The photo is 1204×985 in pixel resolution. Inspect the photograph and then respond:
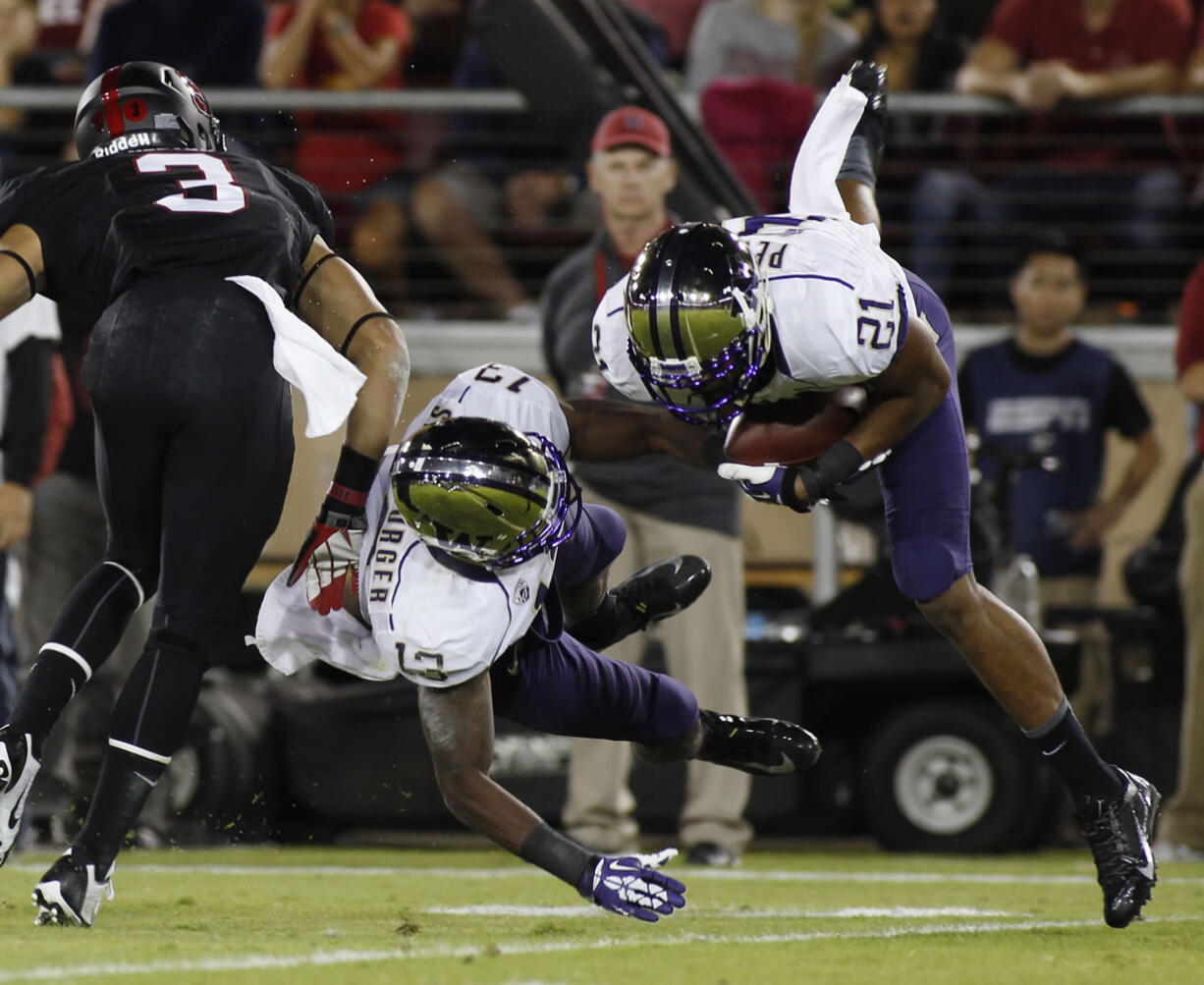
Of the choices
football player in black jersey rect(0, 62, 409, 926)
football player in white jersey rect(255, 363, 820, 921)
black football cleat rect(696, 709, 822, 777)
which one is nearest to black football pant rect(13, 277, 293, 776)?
football player in black jersey rect(0, 62, 409, 926)

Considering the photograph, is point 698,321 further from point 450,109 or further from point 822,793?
point 450,109

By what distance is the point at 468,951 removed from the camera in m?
3.26

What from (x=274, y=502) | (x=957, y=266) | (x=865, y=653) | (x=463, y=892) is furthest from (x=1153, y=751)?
(x=274, y=502)

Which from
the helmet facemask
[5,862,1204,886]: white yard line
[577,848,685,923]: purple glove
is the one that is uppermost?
the helmet facemask

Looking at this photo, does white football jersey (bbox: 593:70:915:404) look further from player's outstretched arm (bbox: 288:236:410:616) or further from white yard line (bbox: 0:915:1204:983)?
white yard line (bbox: 0:915:1204:983)

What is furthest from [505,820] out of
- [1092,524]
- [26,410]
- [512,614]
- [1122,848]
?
[1092,524]

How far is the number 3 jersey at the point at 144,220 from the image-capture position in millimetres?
3840

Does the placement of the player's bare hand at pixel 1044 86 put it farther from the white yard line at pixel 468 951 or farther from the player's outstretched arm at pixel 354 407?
the white yard line at pixel 468 951

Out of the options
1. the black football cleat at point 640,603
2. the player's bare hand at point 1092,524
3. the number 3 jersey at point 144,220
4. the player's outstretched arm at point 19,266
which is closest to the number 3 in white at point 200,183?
the number 3 jersey at point 144,220

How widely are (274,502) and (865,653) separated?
2978 mm

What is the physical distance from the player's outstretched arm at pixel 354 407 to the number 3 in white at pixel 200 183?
29 cm

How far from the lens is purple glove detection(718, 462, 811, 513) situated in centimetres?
367

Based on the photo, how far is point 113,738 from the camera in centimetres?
368

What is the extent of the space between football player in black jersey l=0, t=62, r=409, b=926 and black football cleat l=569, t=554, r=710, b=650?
730mm
